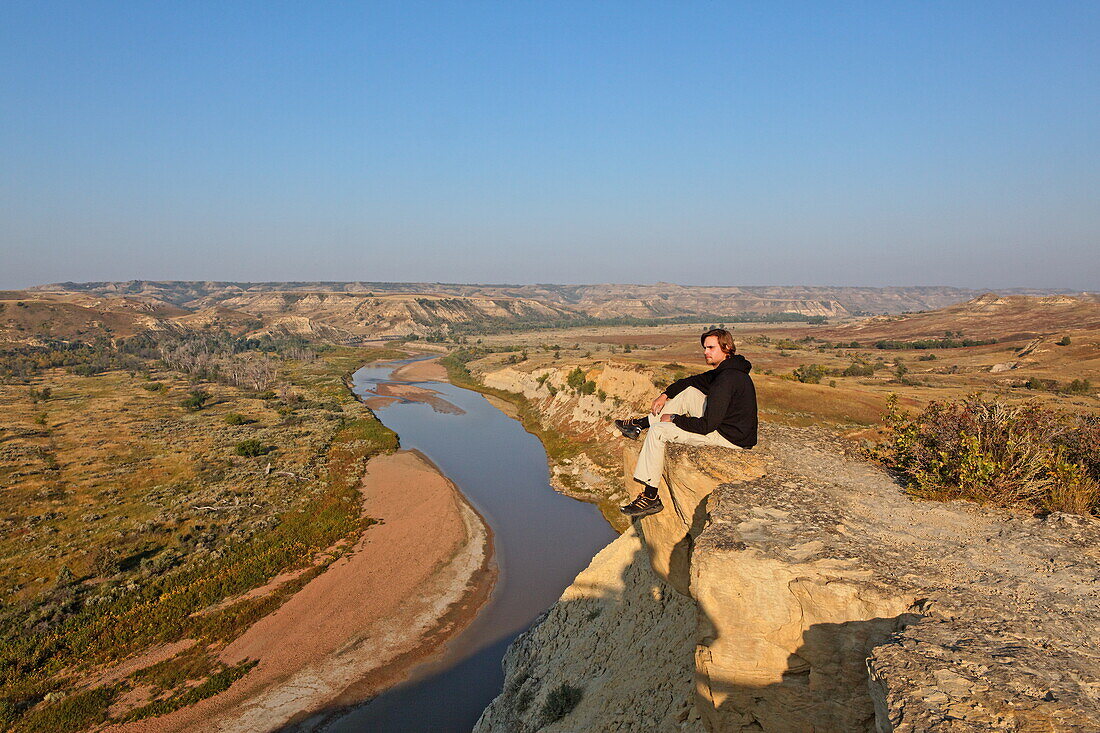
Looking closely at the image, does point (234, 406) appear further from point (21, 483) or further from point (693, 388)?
point (693, 388)

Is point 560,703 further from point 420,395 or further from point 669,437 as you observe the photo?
point 420,395

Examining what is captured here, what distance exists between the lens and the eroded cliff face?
3.74 m

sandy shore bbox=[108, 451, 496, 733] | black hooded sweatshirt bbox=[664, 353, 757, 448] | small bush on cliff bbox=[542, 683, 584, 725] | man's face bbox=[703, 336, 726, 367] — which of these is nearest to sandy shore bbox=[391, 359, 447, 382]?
sandy shore bbox=[108, 451, 496, 733]

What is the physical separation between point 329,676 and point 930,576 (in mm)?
16864

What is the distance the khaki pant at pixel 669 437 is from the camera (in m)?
7.17

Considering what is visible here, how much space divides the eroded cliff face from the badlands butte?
0.09 ft

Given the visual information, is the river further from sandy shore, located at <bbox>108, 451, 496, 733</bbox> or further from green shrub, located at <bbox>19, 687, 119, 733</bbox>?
green shrub, located at <bbox>19, 687, 119, 733</bbox>

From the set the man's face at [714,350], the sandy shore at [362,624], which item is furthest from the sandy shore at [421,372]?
the man's face at [714,350]

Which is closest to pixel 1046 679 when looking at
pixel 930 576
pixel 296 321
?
pixel 930 576

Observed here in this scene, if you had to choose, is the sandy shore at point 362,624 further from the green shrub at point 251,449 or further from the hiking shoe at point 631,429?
the green shrub at point 251,449

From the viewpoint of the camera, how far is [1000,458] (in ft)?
24.5

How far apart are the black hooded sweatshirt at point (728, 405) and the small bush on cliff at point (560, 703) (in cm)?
788

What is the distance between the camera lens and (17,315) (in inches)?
4407

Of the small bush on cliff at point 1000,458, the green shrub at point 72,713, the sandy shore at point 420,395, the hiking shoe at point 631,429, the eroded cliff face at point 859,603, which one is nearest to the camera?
the eroded cliff face at point 859,603
